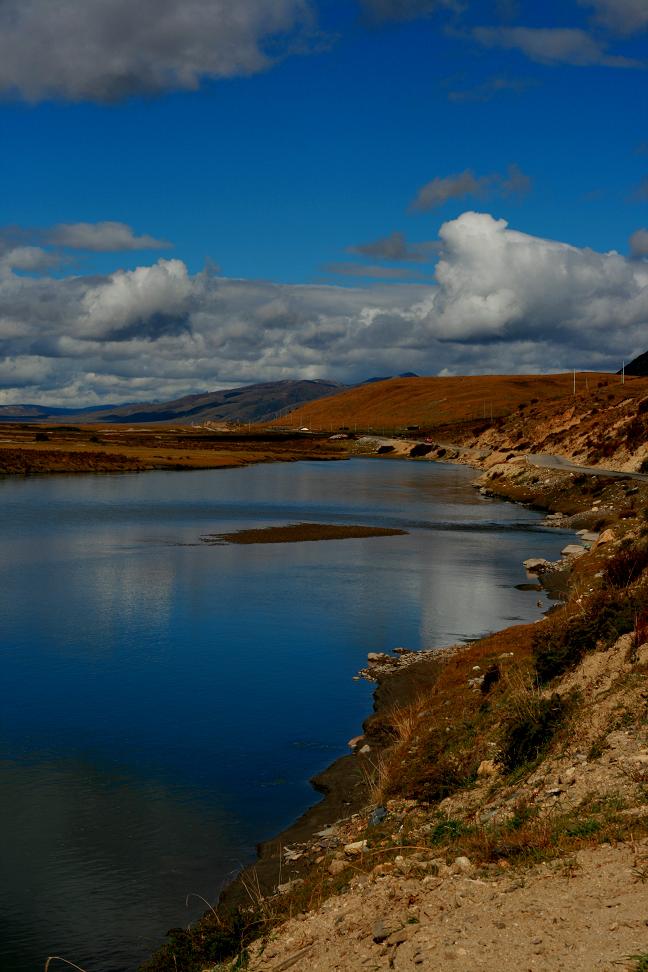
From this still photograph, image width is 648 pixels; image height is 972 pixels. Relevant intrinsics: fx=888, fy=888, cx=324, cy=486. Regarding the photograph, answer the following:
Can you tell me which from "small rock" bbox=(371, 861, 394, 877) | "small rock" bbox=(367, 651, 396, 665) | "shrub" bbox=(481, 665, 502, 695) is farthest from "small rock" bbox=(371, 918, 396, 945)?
"small rock" bbox=(367, 651, 396, 665)

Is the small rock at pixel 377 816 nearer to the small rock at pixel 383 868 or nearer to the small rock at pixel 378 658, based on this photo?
the small rock at pixel 383 868

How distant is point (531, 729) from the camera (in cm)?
1490

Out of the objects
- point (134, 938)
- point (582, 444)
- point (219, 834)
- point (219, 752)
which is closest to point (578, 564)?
point (219, 752)

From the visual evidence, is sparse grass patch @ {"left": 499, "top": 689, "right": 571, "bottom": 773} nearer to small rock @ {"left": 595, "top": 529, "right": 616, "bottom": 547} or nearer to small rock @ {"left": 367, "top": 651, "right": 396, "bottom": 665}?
small rock @ {"left": 367, "top": 651, "right": 396, "bottom": 665}

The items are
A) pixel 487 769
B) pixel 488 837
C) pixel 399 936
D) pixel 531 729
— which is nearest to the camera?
pixel 399 936

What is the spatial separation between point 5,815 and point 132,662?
34.6 feet

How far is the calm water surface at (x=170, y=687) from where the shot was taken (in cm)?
1409

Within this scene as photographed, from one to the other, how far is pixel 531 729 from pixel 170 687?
12347mm

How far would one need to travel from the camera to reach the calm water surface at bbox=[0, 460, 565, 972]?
14.1 m

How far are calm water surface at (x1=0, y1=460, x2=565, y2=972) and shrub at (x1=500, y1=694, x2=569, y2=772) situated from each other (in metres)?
4.44

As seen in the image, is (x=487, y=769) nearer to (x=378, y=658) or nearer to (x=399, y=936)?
(x=399, y=936)

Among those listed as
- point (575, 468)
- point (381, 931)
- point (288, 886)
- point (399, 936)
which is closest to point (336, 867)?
point (288, 886)

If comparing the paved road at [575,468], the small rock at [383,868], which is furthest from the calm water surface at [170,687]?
the paved road at [575,468]

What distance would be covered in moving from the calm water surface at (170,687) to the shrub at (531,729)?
4.44 meters
